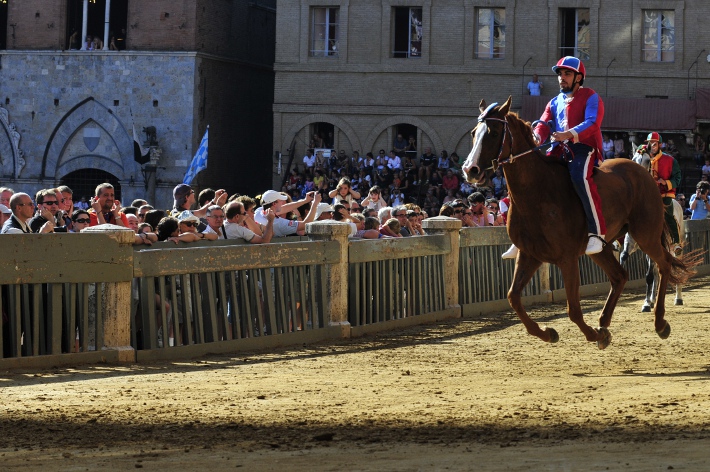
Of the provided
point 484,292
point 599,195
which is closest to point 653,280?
point 484,292

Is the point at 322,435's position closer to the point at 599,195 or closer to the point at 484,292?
the point at 599,195

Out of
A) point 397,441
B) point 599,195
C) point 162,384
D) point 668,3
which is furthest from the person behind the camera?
point 668,3

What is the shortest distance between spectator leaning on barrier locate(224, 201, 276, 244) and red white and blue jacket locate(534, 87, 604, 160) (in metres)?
3.59

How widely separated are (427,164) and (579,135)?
3315 cm

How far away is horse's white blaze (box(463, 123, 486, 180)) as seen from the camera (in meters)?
11.2

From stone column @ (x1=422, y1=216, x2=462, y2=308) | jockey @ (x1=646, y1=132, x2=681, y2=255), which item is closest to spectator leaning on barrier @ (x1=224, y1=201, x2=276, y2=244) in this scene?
stone column @ (x1=422, y1=216, x2=462, y2=308)

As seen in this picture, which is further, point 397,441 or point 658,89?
point 658,89

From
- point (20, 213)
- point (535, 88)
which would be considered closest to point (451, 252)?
point (20, 213)

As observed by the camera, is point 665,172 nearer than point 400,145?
Yes

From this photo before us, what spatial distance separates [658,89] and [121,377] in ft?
125

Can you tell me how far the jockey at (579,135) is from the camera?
11953mm

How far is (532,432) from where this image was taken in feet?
25.8

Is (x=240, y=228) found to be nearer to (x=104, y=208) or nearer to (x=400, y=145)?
(x=104, y=208)

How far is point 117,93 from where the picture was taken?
4741cm
